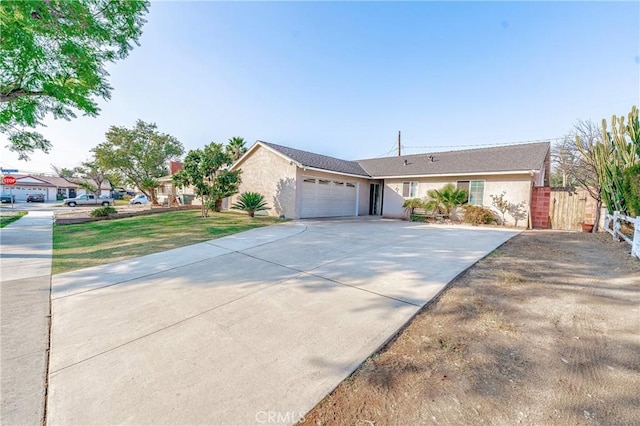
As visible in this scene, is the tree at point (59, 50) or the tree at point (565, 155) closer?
the tree at point (59, 50)

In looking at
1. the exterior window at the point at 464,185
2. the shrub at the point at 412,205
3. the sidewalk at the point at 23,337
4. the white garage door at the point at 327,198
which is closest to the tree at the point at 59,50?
the sidewalk at the point at 23,337

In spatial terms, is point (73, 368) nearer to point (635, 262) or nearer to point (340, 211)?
point (635, 262)

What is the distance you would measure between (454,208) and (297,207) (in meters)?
8.57

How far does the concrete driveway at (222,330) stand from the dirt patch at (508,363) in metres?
0.27

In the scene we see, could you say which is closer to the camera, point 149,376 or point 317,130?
point 149,376

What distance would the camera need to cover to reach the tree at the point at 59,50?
21.8ft

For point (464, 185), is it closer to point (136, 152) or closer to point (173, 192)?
point (173, 192)

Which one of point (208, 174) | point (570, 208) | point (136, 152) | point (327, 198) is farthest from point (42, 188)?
point (570, 208)

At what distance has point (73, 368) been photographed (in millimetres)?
2396

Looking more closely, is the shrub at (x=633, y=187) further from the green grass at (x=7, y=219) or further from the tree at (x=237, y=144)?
the green grass at (x=7, y=219)

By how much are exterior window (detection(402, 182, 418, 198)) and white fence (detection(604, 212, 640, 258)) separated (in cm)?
812

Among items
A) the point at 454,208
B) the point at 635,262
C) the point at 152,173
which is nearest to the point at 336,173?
the point at 454,208

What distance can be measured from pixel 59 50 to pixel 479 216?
17.6 metres

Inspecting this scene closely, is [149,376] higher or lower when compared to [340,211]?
lower
